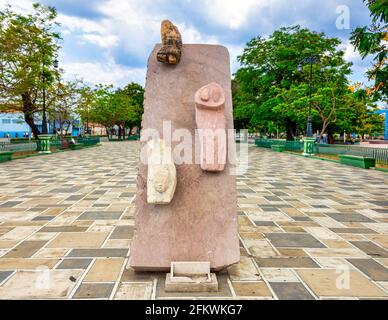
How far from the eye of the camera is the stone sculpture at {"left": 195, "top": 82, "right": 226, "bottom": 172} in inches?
123

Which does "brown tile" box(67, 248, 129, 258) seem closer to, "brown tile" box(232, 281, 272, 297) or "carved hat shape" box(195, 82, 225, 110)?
"brown tile" box(232, 281, 272, 297)

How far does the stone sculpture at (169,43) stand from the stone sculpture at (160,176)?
110cm

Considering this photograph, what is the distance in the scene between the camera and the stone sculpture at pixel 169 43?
11.0 feet

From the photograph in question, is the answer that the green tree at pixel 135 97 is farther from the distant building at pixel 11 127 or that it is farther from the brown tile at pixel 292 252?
the brown tile at pixel 292 252

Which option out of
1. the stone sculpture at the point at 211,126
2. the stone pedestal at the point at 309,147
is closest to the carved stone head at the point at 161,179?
the stone sculpture at the point at 211,126

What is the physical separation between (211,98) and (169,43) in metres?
0.86

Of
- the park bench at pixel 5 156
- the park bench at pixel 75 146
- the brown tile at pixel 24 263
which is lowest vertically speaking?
the brown tile at pixel 24 263

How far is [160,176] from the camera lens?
2.93 m

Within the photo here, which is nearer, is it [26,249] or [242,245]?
[26,249]

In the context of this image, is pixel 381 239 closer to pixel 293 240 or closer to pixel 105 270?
pixel 293 240

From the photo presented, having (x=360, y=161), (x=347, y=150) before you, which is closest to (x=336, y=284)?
(x=360, y=161)

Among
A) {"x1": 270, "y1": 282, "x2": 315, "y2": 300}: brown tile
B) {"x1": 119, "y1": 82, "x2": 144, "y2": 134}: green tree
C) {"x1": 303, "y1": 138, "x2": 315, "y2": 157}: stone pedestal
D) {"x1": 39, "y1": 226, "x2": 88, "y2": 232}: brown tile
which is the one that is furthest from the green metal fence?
{"x1": 119, "y1": 82, "x2": 144, "y2": 134}: green tree

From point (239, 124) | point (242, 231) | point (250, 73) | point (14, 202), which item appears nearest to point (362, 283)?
point (242, 231)
